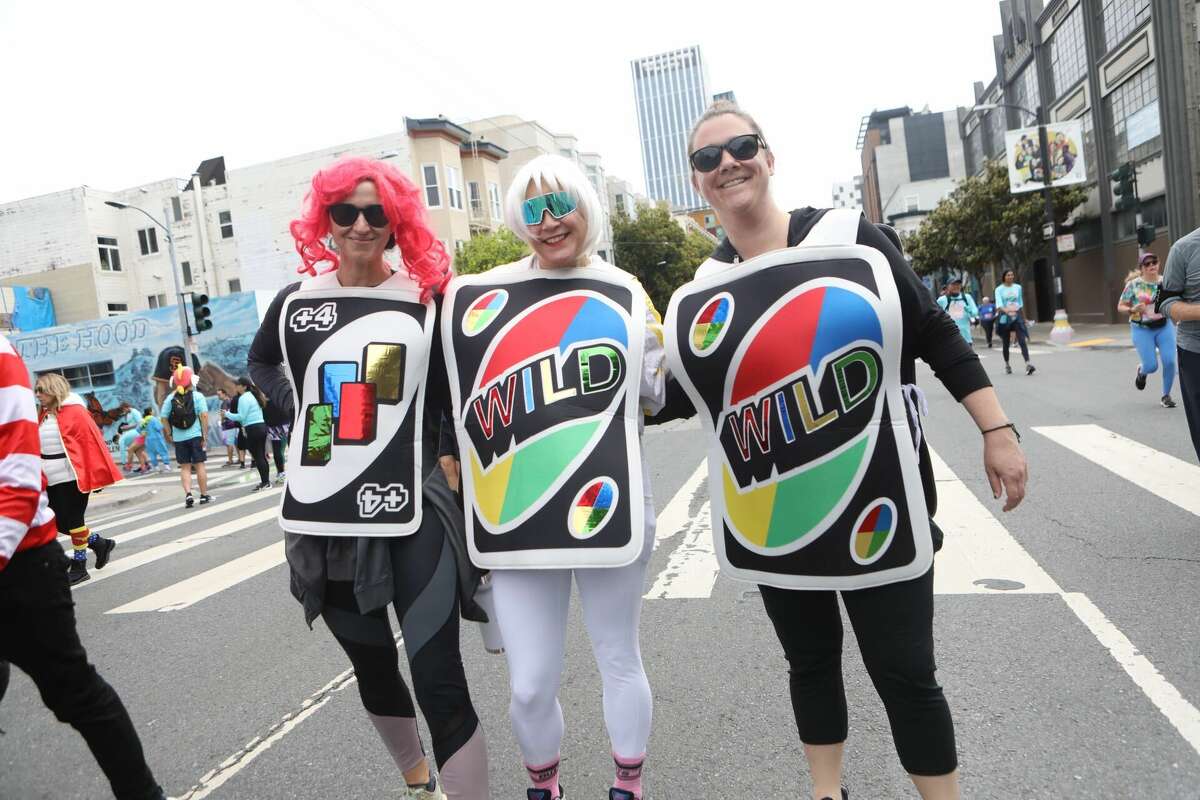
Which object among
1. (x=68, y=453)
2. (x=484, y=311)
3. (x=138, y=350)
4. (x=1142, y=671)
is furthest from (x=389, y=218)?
(x=138, y=350)

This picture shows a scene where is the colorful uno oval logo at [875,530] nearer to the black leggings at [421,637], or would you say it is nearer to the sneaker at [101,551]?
the black leggings at [421,637]

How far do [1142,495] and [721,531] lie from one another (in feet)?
16.5

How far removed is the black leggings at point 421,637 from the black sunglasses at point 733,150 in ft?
4.07

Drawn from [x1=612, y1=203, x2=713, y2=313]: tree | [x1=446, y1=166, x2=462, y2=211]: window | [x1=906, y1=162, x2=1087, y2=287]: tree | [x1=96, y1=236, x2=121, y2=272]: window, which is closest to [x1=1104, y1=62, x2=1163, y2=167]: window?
[x1=906, y1=162, x2=1087, y2=287]: tree

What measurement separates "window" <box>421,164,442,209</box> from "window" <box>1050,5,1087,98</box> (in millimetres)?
24345

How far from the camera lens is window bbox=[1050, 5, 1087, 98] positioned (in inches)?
1113

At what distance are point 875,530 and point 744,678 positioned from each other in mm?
1710

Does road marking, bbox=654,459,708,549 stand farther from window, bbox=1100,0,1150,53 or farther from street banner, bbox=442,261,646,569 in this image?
window, bbox=1100,0,1150,53

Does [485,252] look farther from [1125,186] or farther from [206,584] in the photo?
[206,584]

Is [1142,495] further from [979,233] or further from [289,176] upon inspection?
[289,176]

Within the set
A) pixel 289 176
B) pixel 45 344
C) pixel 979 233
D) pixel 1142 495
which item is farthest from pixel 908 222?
pixel 1142 495

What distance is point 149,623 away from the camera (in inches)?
214

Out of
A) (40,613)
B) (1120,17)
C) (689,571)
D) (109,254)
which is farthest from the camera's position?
(109,254)

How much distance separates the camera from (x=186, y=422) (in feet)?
→ 34.8
